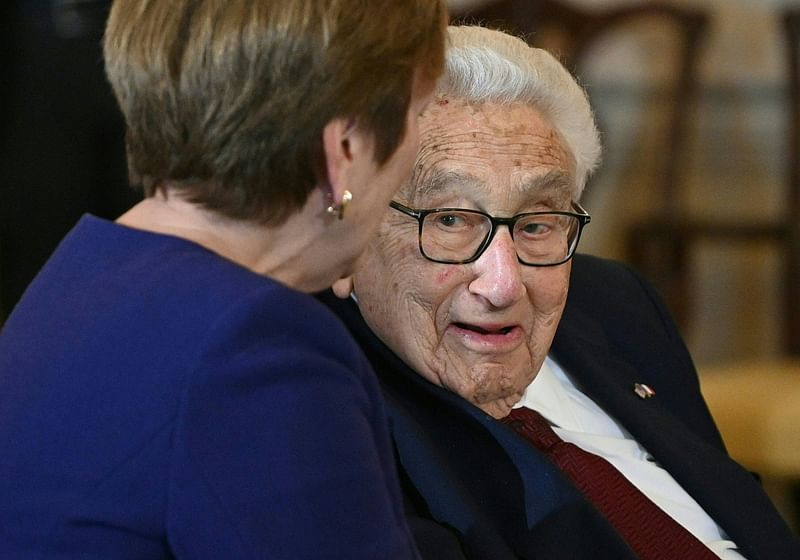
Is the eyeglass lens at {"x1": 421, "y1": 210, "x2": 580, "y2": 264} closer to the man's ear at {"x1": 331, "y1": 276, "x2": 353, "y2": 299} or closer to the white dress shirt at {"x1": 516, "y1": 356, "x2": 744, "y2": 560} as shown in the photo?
the man's ear at {"x1": 331, "y1": 276, "x2": 353, "y2": 299}

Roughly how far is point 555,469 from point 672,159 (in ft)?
9.18

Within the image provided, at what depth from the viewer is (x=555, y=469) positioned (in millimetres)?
1580

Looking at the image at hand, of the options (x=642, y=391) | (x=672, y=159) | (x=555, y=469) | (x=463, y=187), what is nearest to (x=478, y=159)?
(x=463, y=187)

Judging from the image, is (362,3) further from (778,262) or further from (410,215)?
(778,262)

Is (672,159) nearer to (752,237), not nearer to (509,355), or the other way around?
(752,237)

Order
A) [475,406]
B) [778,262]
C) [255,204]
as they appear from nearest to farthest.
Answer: [255,204], [475,406], [778,262]

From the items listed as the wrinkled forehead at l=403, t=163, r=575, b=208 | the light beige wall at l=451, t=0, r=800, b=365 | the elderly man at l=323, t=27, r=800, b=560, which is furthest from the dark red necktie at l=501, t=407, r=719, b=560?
the light beige wall at l=451, t=0, r=800, b=365

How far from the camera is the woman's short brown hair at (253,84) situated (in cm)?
101

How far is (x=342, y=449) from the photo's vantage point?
0.96m

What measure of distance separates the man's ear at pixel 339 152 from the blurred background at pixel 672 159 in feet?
7.65

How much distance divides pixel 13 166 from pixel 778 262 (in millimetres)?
2788

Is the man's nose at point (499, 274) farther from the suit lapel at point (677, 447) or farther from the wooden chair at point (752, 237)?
the wooden chair at point (752, 237)

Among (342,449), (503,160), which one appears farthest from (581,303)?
(342,449)

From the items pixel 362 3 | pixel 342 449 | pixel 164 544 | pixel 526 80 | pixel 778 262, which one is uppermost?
pixel 362 3
